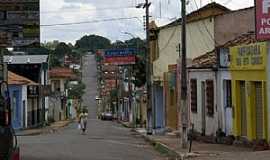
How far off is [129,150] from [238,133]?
4402 mm

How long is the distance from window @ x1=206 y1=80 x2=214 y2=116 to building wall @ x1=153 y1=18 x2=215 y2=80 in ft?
25.9

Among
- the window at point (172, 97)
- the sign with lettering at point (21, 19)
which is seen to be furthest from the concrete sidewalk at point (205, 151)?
the window at point (172, 97)

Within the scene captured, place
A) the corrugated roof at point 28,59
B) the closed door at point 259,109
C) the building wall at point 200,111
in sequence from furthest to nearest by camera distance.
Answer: the corrugated roof at point 28,59 < the building wall at point 200,111 < the closed door at point 259,109

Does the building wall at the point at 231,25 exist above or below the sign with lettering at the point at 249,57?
above

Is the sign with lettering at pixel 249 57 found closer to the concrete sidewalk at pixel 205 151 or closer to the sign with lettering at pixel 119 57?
the concrete sidewalk at pixel 205 151

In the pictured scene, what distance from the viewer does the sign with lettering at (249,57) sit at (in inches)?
856

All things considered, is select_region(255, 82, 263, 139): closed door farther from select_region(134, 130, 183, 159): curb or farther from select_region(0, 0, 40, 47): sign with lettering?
select_region(0, 0, 40, 47): sign with lettering

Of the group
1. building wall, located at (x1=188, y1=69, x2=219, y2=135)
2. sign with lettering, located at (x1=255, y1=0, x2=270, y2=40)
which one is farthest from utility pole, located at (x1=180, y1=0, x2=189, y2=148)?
sign with lettering, located at (x1=255, y1=0, x2=270, y2=40)

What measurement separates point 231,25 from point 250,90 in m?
13.0

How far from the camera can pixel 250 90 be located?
2338 centimetres

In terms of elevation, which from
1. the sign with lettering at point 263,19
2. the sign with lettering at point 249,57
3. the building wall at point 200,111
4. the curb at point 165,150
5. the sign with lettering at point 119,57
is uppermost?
the sign with lettering at point 119,57

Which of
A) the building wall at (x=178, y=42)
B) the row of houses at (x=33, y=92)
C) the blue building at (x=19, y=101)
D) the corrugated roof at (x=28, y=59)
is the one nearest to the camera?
the building wall at (x=178, y=42)

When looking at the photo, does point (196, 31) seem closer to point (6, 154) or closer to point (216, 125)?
point (216, 125)

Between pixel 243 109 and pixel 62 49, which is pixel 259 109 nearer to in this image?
pixel 243 109
